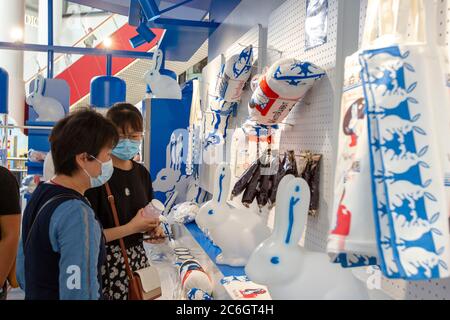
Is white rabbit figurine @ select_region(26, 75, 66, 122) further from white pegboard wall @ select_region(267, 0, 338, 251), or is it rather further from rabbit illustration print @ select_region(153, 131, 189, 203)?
white pegboard wall @ select_region(267, 0, 338, 251)

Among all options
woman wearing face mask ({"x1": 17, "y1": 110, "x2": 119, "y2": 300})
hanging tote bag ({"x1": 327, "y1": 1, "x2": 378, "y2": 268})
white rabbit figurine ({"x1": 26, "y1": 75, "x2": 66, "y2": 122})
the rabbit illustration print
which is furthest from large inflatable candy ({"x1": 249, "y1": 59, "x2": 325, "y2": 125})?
white rabbit figurine ({"x1": 26, "y1": 75, "x2": 66, "y2": 122})

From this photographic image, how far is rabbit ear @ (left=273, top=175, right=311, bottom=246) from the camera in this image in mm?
1531

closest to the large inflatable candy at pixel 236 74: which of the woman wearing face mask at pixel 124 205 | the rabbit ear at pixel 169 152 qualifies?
the woman wearing face mask at pixel 124 205

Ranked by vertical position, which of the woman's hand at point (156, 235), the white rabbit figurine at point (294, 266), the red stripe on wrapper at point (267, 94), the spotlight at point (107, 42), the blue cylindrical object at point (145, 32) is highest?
the spotlight at point (107, 42)

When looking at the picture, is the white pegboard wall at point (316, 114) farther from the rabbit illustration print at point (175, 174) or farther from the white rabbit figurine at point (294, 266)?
the rabbit illustration print at point (175, 174)

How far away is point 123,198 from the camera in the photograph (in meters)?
2.34

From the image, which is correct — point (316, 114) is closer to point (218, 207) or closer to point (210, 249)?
point (218, 207)

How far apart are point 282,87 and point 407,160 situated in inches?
49.3

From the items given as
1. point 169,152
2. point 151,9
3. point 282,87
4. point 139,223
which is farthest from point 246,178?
point 151,9

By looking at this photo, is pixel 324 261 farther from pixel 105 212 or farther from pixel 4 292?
pixel 4 292

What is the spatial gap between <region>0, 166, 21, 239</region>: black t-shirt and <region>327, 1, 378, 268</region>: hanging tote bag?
4.63ft

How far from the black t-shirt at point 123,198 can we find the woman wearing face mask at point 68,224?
59 centimetres

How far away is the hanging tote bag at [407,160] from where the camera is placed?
109 centimetres

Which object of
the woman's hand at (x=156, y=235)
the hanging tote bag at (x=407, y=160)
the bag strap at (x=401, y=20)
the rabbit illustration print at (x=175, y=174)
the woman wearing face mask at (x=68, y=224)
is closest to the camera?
the hanging tote bag at (x=407, y=160)
